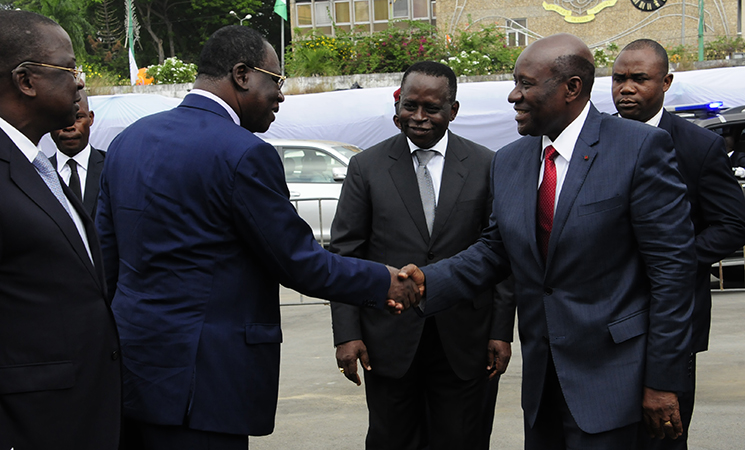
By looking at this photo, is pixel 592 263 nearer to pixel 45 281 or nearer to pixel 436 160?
pixel 436 160

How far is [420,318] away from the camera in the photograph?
3.56m

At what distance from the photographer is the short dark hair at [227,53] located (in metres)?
2.97

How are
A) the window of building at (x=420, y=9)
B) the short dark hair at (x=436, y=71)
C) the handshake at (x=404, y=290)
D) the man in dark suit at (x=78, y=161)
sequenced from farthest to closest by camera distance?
the window of building at (x=420, y=9) < the man in dark suit at (x=78, y=161) < the short dark hair at (x=436, y=71) < the handshake at (x=404, y=290)

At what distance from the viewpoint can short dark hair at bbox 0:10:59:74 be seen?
237 centimetres

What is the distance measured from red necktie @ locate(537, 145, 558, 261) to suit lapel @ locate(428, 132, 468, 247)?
660mm

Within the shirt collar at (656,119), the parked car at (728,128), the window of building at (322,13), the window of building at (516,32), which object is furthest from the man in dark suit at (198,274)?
the window of building at (322,13)

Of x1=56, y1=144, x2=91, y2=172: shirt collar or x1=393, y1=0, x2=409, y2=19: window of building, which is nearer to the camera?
x1=56, y1=144, x2=91, y2=172: shirt collar

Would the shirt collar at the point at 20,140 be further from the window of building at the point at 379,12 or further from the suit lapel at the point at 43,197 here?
the window of building at the point at 379,12

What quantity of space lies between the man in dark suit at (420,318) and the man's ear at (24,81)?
167cm

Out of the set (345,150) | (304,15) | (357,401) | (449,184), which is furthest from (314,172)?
(304,15)

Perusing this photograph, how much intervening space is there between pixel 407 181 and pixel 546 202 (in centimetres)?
89

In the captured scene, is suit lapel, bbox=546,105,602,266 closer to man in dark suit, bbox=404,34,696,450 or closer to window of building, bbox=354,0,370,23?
man in dark suit, bbox=404,34,696,450

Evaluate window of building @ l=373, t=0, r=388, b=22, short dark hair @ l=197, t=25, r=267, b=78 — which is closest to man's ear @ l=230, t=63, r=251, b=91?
short dark hair @ l=197, t=25, r=267, b=78

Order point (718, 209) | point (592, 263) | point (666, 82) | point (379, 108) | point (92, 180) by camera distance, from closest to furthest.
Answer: point (592, 263) → point (718, 209) → point (666, 82) → point (92, 180) → point (379, 108)
